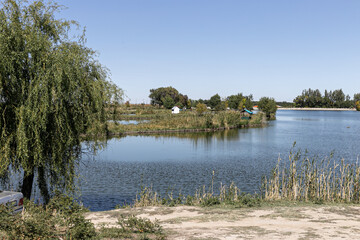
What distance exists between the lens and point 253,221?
10.2m

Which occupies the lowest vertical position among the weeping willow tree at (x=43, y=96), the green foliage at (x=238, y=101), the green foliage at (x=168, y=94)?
the weeping willow tree at (x=43, y=96)

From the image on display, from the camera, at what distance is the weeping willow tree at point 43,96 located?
11.9 m

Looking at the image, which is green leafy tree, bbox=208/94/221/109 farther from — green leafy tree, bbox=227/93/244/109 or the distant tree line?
green leafy tree, bbox=227/93/244/109

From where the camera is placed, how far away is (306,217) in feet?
35.0

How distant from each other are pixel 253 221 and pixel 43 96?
8.26 meters

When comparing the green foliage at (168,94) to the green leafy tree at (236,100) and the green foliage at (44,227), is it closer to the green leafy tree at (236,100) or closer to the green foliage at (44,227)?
the green leafy tree at (236,100)

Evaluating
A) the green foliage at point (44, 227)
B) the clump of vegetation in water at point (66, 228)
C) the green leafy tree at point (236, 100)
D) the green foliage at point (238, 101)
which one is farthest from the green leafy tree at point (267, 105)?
the green foliage at point (44, 227)

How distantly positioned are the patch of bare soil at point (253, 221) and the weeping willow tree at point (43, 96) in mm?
3228

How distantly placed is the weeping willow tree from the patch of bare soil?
10.6 feet

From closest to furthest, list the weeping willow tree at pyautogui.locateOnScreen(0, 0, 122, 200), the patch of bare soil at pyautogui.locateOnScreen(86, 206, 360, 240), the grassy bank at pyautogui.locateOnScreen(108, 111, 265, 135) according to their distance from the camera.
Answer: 1. the patch of bare soil at pyautogui.locateOnScreen(86, 206, 360, 240)
2. the weeping willow tree at pyautogui.locateOnScreen(0, 0, 122, 200)
3. the grassy bank at pyautogui.locateOnScreen(108, 111, 265, 135)

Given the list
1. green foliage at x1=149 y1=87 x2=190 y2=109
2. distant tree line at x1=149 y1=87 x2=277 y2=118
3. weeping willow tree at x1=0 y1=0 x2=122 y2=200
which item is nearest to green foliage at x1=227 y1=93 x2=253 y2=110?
distant tree line at x1=149 y1=87 x2=277 y2=118

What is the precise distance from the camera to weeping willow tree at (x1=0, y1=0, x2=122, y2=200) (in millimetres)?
11859

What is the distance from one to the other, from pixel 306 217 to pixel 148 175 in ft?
52.4

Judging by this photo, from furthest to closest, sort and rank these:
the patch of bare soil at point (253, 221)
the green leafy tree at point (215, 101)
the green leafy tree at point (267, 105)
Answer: the green leafy tree at point (215, 101), the green leafy tree at point (267, 105), the patch of bare soil at point (253, 221)
